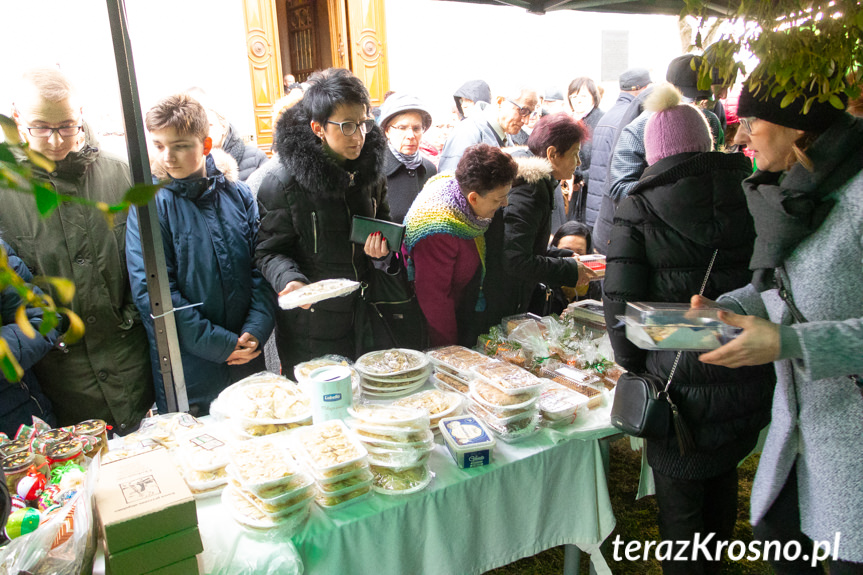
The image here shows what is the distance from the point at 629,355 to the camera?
1.77 m

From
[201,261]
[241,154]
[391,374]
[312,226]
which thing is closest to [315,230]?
[312,226]

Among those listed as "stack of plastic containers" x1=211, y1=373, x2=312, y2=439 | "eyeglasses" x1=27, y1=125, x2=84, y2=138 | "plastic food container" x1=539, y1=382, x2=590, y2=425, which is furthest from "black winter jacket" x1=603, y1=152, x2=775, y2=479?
"eyeglasses" x1=27, y1=125, x2=84, y2=138

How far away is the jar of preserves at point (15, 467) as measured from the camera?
4.18 feet

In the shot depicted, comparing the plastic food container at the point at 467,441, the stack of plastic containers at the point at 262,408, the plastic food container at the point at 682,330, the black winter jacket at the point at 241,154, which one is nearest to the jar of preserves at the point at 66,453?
the stack of plastic containers at the point at 262,408

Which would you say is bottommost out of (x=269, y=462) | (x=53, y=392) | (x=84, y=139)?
(x=53, y=392)

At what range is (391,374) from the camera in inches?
71.1

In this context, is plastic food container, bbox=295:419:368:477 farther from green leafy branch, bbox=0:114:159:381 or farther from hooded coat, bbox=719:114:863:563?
hooded coat, bbox=719:114:863:563

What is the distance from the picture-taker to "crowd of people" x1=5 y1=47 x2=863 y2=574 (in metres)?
1.31

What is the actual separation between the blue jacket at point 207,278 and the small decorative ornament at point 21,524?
87 cm

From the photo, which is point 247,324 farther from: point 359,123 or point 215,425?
point 359,123

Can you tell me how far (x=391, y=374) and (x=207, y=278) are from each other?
2.61ft

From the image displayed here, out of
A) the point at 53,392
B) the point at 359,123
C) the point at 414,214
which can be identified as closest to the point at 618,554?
the point at 414,214

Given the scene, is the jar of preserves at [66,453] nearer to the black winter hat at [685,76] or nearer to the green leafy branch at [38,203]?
the green leafy branch at [38,203]

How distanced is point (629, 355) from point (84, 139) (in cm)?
203
